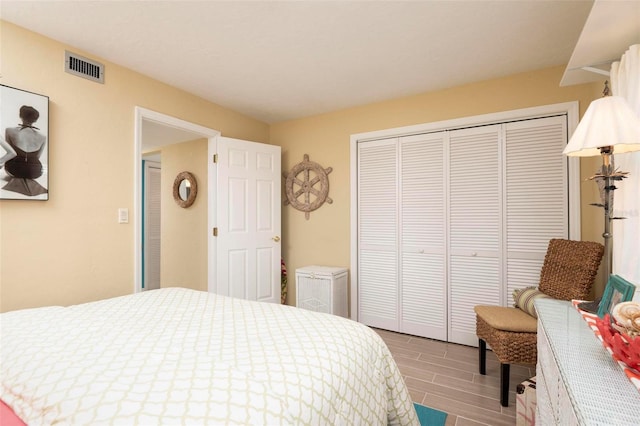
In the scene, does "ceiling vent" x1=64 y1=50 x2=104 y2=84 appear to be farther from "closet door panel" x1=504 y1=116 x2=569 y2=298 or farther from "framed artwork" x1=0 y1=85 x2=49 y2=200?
"closet door panel" x1=504 y1=116 x2=569 y2=298

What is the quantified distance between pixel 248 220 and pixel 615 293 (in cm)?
306

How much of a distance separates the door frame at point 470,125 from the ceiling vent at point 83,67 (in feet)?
7.88

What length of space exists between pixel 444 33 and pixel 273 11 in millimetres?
1163

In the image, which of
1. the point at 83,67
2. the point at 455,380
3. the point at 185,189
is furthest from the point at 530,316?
the point at 185,189

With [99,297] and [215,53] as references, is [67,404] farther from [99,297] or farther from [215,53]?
[215,53]

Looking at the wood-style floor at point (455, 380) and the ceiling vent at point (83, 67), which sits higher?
the ceiling vent at point (83, 67)

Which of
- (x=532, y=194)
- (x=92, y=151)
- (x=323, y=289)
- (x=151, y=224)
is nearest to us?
(x=92, y=151)

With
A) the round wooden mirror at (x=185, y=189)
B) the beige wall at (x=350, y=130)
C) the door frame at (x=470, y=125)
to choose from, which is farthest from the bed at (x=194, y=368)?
the round wooden mirror at (x=185, y=189)

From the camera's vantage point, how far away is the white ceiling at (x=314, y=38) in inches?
73.6

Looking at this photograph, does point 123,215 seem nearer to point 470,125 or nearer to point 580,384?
point 580,384

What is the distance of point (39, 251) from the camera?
2053mm

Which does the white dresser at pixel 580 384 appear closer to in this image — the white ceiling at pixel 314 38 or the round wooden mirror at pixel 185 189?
the white ceiling at pixel 314 38

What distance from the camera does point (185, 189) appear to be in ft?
14.1

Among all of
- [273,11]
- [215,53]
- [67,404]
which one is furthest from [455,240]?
[67,404]
